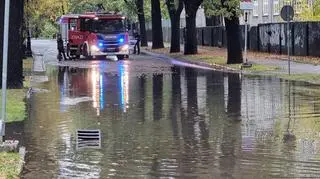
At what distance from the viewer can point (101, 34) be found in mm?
44438

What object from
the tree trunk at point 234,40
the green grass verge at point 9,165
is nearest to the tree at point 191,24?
the tree trunk at point 234,40

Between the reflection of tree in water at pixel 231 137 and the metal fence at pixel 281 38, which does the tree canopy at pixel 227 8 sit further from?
the reflection of tree in water at pixel 231 137

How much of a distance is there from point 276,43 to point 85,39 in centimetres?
1234

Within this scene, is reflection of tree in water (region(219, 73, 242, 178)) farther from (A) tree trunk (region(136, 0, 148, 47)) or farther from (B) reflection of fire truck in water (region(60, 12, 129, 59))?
(A) tree trunk (region(136, 0, 148, 47))

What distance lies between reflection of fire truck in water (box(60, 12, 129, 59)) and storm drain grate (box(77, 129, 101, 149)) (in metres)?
31.8

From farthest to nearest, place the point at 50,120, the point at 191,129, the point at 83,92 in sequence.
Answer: the point at 83,92
the point at 50,120
the point at 191,129

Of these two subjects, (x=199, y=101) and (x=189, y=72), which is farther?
(x=189, y=72)

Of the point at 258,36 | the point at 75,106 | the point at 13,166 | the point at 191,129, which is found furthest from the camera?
the point at 258,36

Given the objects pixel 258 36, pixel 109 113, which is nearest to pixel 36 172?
pixel 109 113

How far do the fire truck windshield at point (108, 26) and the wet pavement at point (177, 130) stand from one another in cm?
2073

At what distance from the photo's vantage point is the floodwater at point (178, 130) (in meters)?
9.59

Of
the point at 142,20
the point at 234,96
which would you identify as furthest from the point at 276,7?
the point at 234,96

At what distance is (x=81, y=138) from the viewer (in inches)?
483

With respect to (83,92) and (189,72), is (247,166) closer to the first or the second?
(83,92)
